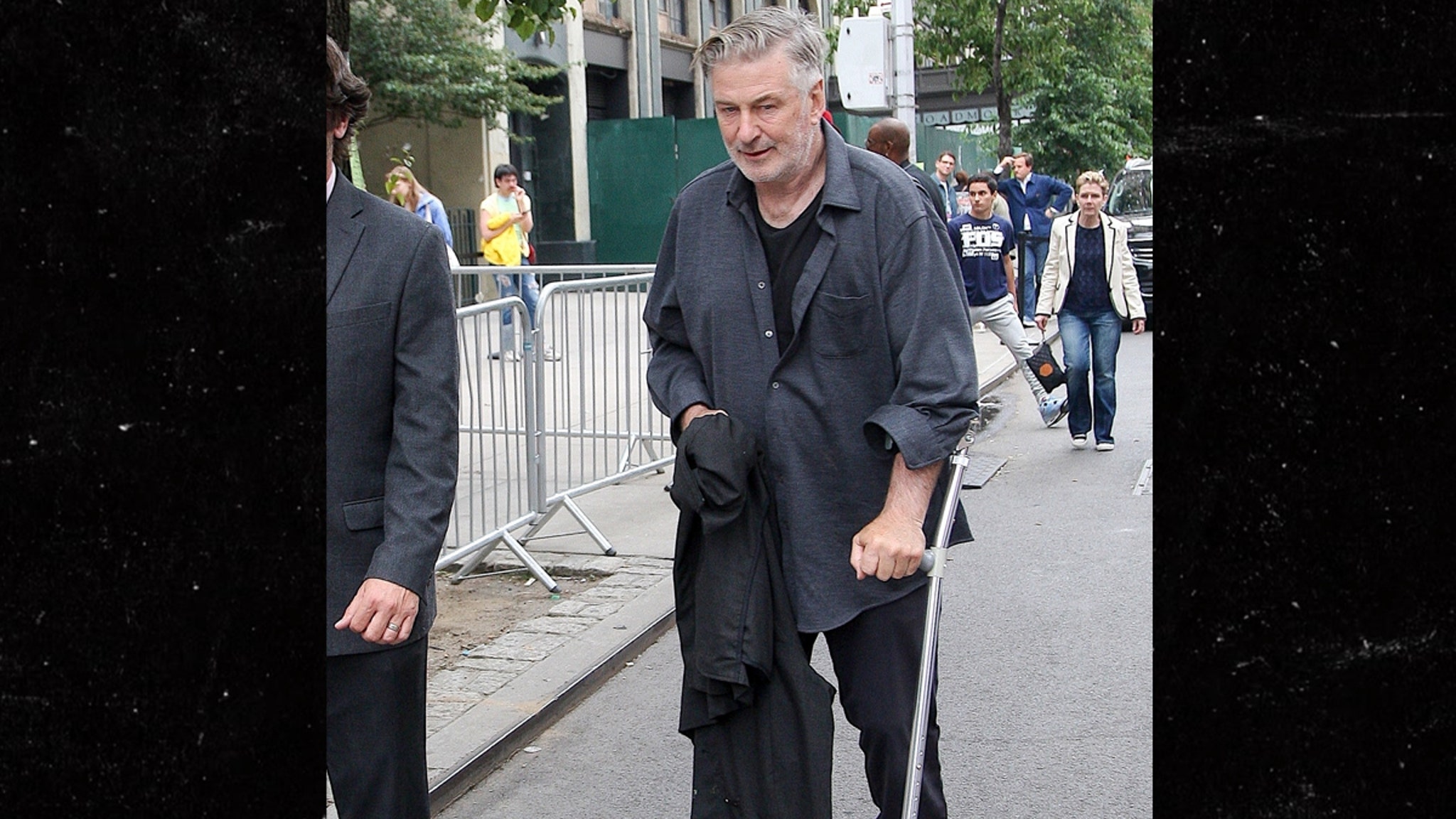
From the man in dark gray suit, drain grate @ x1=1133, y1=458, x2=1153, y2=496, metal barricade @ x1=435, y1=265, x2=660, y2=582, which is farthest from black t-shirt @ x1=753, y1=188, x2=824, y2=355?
drain grate @ x1=1133, y1=458, x2=1153, y2=496

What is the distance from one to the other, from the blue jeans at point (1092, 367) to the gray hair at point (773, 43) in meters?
8.39

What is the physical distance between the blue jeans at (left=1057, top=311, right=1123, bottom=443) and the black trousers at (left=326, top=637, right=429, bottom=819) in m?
8.81

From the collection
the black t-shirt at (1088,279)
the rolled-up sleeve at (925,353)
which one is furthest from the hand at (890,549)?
the black t-shirt at (1088,279)

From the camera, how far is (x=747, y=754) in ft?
10.6

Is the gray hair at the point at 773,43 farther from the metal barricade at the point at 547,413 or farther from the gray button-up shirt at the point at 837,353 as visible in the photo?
the metal barricade at the point at 547,413

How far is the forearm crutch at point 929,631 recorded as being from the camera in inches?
114

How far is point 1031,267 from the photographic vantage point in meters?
20.8

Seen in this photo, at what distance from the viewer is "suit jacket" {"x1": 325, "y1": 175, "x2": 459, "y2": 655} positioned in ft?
9.73

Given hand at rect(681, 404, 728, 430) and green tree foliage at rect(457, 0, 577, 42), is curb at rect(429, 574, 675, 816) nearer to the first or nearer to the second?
hand at rect(681, 404, 728, 430)
